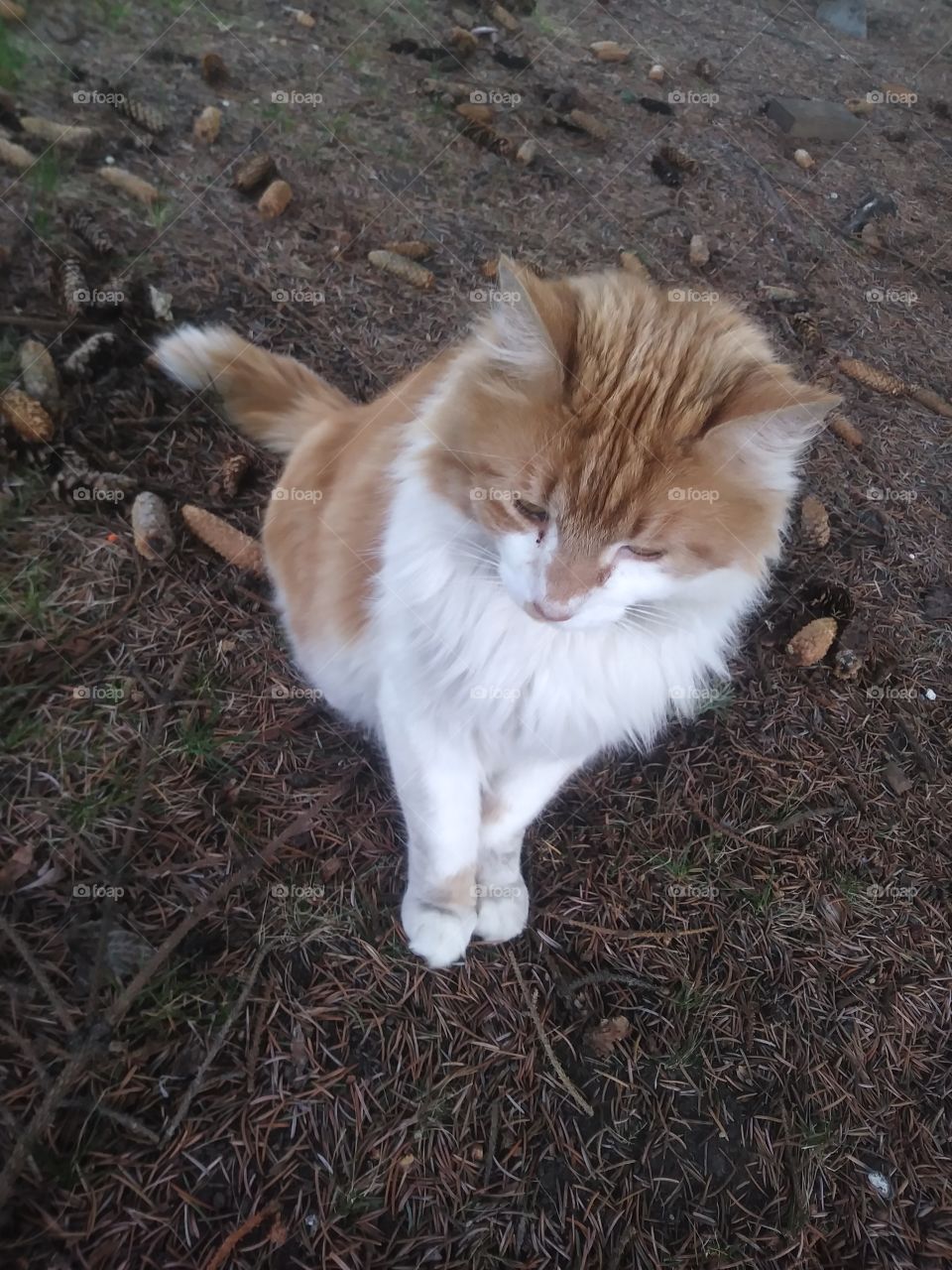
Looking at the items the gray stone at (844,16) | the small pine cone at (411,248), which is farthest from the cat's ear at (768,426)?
the gray stone at (844,16)

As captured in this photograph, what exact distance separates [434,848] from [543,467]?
932 millimetres

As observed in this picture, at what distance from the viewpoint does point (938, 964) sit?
1892 mm

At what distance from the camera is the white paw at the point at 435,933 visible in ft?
5.47

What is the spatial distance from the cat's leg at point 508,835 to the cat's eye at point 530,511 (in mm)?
641

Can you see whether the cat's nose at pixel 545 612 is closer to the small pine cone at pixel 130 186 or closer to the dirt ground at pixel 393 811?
the dirt ground at pixel 393 811

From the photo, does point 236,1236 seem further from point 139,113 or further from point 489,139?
point 489,139

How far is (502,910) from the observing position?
1.78 m

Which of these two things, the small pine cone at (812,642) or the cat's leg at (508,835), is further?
the small pine cone at (812,642)

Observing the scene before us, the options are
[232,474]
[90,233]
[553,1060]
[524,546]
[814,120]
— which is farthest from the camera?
[814,120]

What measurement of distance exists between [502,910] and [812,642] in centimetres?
131

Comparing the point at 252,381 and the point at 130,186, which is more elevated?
the point at 130,186

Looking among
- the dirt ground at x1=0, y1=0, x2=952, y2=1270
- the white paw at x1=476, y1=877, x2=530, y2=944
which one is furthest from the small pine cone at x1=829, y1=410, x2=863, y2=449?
the white paw at x1=476, y1=877, x2=530, y2=944

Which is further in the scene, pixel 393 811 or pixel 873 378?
pixel 873 378

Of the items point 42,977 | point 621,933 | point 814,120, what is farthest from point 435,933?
point 814,120
